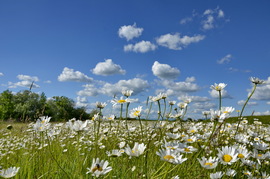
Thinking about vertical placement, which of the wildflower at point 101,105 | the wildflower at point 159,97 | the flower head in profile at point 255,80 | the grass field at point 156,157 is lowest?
the grass field at point 156,157

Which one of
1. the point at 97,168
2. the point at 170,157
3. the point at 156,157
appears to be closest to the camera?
the point at 97,168

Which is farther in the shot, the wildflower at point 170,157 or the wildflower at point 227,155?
the wildflower at point 227,155

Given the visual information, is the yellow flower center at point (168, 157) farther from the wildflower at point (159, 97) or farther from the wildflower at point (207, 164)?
the wildflower at point (159, 97)

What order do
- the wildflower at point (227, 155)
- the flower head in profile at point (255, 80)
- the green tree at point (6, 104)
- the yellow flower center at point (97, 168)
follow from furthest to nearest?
1. the green tree at point (6, 104)
2. the flower head in profile at point (255, 80)
3. the wildflower at point (227, 155)
4. the yellow flower center at point (97, 168)

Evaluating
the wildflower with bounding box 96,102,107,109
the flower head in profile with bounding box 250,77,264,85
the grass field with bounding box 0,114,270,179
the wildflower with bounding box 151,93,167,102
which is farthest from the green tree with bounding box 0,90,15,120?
the flower head in profile with bounding box 250,77,264,85

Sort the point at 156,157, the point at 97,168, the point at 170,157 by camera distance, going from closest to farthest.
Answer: the point at 97,168, the point at 170,157, the point at 156,157

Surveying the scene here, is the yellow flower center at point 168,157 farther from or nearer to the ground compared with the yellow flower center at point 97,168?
farther from the ground

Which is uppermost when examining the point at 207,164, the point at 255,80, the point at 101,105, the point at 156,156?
the point at 255,80

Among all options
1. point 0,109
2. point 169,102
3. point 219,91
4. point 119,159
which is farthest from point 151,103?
point 0,109

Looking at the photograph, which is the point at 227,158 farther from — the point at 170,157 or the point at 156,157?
the point at 156,157

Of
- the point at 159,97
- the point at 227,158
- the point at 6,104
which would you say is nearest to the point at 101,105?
the point at 159,97

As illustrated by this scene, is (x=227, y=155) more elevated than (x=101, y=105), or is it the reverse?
(x=101, y=105)

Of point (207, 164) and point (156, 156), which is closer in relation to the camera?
point (207, 164)

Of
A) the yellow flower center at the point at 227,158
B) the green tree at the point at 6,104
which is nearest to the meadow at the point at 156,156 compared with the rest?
the yellow flower center at the point at 227,158
